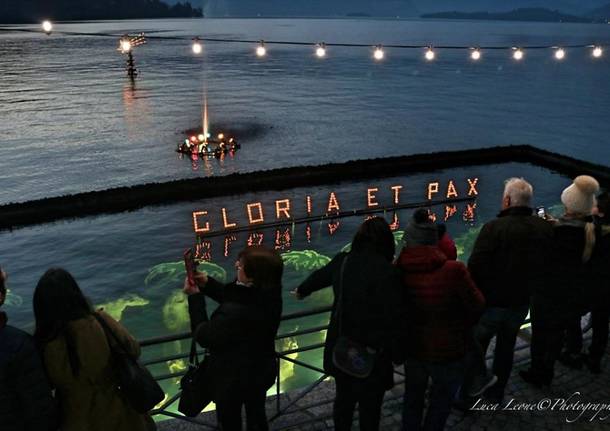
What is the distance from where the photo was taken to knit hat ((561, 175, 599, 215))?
5.65 metres

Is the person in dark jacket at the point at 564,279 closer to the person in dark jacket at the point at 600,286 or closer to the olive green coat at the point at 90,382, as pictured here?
the person in dark jacket at the point at 600,286

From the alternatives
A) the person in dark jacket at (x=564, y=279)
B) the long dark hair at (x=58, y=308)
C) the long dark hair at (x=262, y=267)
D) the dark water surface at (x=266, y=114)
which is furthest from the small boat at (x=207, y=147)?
the long dark hair at (x=58, y=308)

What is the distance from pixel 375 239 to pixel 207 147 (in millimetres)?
60978

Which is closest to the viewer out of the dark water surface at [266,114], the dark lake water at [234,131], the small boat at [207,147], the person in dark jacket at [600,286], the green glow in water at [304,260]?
the person in dark jacket at [600,286]

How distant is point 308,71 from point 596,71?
3546 inches

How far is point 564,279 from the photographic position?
20.0 feet

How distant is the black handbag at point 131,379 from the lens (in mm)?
3736

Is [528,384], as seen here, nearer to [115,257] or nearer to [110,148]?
[115,257]

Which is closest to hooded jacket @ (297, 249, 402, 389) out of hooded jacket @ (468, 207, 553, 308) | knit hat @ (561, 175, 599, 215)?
hooded jacket @ (468, 207, 553, 308)

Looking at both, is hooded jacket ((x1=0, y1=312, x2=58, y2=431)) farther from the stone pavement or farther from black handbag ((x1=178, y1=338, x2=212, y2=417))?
the stone pavement

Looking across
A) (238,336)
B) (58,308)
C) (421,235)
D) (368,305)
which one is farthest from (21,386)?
(421,235)

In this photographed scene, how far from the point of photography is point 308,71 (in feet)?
504

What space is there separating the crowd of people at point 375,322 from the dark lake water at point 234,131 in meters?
17.7

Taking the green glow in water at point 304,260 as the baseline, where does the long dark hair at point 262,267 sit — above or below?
above
